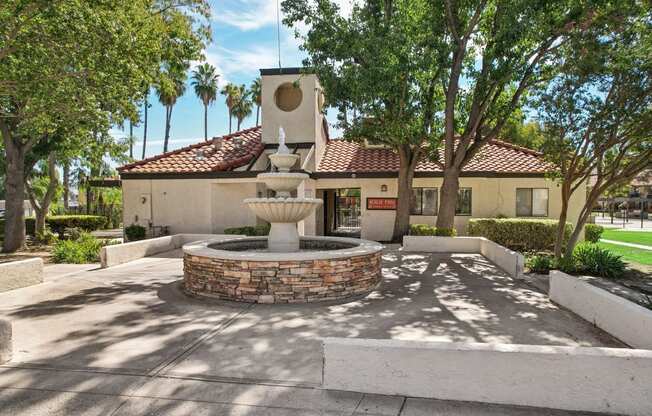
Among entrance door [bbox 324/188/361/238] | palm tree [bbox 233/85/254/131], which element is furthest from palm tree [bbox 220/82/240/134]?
entrance door [bbox 324/188/361/238]

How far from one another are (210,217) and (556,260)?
43.5 ft

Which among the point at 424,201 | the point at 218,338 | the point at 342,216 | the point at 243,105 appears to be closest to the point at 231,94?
the point at 243,105

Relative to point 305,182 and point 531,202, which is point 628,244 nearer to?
point 531,202

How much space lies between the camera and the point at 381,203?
18516 millimetres

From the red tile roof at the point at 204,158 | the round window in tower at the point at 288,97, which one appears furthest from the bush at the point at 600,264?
the round window in tower at the point at 288,97

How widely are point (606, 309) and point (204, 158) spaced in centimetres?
1647

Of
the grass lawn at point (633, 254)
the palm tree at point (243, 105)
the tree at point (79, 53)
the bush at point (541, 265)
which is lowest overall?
the grass lawn at point (633, 254)

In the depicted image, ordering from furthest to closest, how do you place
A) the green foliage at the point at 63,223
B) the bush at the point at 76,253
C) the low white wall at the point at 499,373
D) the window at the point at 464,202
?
the green foliage at the point at 63,223
the window at the point at 464,202
the bush at the point at 76,253
the low white wall at the point at 499,373

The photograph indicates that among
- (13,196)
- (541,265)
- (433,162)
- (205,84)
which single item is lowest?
(541,265)

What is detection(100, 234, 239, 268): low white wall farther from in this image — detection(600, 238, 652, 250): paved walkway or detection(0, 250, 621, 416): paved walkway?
detection(600, 238, 652, 250): paved walkway

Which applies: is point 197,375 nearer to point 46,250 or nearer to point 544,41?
point 544,41

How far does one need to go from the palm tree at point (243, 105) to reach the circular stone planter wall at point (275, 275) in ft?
146

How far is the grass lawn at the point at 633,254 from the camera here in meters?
13.3

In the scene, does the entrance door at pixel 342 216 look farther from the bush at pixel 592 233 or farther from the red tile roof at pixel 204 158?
the bush at pixel 592 233
